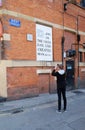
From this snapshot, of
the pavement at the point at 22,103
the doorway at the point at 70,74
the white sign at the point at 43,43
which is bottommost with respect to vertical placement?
the pavement at the point at 22,103

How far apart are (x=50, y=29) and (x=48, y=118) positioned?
260 inches

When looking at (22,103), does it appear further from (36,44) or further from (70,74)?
(70,74)

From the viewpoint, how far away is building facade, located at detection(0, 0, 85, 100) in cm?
1103

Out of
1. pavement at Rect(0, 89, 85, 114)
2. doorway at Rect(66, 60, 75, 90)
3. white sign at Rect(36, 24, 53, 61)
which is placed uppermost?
white sign at Rect(36, 24, 53, 61)

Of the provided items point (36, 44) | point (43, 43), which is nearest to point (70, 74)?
point (43, 43)

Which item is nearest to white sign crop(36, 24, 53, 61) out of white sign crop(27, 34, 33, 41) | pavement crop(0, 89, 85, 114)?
white sign crop(27, 34, 33, 41)

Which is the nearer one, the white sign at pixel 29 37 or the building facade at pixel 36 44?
the building facade at pixel 36 44

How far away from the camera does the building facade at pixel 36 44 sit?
11.0 metres

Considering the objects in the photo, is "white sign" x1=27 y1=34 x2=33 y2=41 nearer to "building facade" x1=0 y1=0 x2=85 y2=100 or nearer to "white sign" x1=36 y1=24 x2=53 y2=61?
"building facade" x1=0 y1=0 x2=85 y2=100

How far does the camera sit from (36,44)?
12.7 m

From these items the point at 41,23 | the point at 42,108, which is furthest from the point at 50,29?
the point at 42,108

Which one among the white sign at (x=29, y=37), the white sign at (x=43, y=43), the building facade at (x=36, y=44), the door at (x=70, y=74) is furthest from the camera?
the door at (x=70, y=74)

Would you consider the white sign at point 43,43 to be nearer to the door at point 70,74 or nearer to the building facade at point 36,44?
the building facade at point 36,44

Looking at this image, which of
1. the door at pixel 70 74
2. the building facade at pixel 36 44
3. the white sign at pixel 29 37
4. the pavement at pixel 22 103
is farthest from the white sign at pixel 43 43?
the pavement at pixel 22 103
